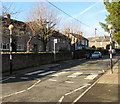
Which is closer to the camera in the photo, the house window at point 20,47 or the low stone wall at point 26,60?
the low stone wall at point 26,60

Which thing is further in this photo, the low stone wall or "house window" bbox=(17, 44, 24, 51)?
"house window" bbox=(17, 44, 24, 51)

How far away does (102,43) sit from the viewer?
88.9 meters

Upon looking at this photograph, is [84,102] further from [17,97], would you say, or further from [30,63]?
[30,63]

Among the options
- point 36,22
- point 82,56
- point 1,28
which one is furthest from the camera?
point 82,56

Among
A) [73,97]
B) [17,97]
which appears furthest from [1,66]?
[73,97]

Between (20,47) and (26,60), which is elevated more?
(20,47)

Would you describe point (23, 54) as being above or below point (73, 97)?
above

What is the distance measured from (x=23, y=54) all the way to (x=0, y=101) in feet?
39.1

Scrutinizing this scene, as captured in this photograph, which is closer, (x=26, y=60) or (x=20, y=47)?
(x=26, y=60)

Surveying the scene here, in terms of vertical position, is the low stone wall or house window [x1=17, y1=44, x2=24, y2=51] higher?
house window [x1=17, y1=44, x2=24, y2=51]

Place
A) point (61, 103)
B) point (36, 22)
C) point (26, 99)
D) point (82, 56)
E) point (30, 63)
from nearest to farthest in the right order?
point (61, 103) → point (26, 99) → point (30, 63) → point (36, 22) → point (82, 56)

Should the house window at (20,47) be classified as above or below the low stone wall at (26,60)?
above

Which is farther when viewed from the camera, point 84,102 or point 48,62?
point 48,62

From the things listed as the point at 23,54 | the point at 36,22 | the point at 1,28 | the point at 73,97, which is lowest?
the point at 73,97
